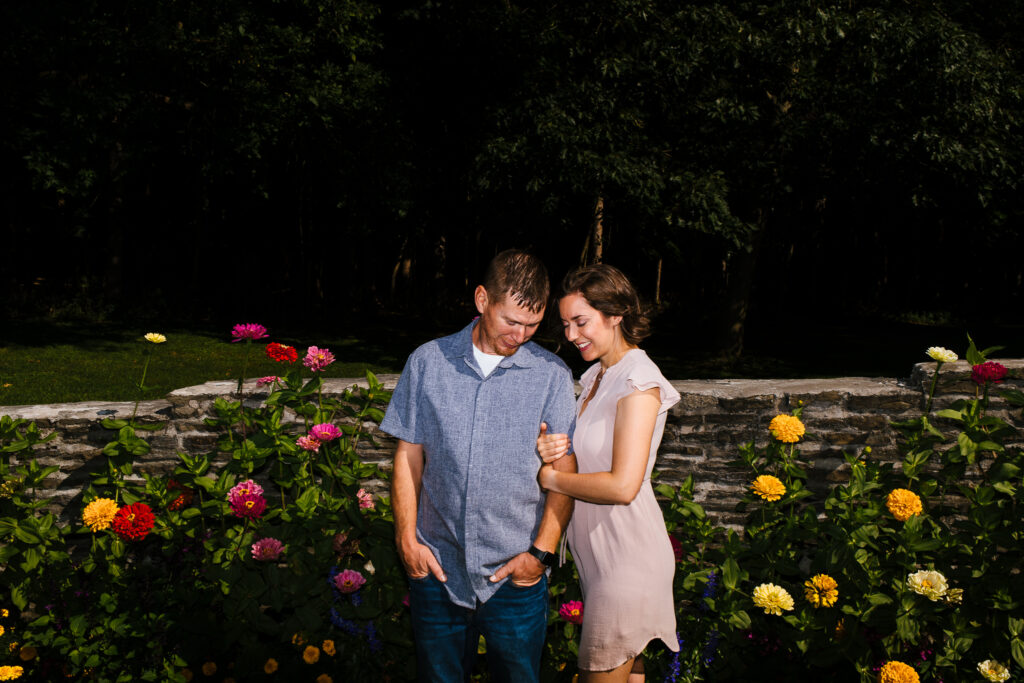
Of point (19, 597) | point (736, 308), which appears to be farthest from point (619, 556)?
point (736, 308)

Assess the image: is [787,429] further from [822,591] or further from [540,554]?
[540,554]

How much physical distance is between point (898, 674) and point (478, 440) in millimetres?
1820

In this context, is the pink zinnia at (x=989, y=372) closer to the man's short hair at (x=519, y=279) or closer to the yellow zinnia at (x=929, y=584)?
the yellow zinnia at (x=929, y=584)

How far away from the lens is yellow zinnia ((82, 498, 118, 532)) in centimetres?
323

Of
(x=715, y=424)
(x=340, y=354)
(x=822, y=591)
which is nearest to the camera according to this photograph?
(x=822, y=591)

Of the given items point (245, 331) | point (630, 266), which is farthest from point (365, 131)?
point (630, 266)

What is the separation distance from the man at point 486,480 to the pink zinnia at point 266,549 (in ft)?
3.57

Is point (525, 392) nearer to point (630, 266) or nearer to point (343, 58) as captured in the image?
point (343, 58)

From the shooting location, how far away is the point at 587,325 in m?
2.39

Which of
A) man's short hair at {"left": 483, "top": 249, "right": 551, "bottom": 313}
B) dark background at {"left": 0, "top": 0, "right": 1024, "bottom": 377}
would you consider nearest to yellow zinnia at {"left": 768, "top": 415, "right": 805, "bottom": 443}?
man's short hair at {"left": 483, "top": 249, "right": 551, "bottom": 313}

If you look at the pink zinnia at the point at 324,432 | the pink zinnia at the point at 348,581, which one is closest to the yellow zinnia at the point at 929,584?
the pink zinnia at the point at 348,581

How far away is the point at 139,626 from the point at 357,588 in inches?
39.3

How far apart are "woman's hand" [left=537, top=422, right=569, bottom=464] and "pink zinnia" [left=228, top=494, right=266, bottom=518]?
1.50 metres

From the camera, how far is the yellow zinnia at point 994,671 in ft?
9.24
